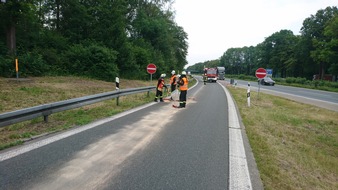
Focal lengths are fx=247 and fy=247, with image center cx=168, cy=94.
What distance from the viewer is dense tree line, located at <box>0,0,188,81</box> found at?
18.0 meters

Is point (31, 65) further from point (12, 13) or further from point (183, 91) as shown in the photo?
point (183, 91)

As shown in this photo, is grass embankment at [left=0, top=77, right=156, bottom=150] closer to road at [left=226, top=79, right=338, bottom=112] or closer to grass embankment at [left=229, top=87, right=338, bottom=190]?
grass embankment at [left=229, top=87, right=338, bottom=190]

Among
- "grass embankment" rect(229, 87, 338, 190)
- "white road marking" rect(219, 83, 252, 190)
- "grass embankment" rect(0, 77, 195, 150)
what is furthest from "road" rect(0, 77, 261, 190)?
"grass embankment" rect(0, 77, 195, 150)

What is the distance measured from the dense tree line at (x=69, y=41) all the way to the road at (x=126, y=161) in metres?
14.1

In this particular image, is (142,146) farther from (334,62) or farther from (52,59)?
(334,62)

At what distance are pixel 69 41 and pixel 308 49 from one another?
60768 mm

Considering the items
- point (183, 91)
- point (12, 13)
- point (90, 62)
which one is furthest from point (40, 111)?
point (90, 62)

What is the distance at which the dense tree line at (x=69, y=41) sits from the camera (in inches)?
707

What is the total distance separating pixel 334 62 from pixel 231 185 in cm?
5918

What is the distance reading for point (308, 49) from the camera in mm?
64250

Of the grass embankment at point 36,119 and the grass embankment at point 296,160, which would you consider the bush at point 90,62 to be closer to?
the grass embankment at point 36,119

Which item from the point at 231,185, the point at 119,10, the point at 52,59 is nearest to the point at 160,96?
the point at 231,185

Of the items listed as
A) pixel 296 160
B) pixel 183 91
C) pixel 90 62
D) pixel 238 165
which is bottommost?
pixel 296 160

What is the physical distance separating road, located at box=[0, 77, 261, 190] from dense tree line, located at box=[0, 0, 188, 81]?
46.2 ft
